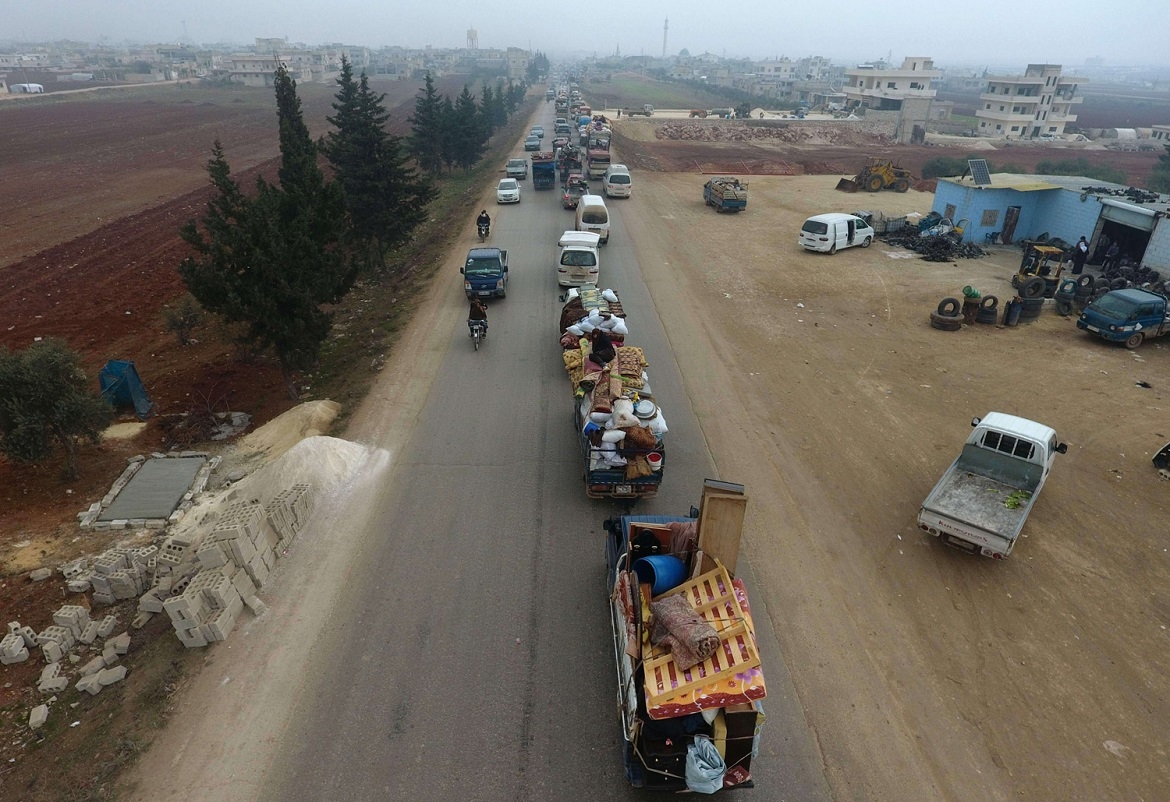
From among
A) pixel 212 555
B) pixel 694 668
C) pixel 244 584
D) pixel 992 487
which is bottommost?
pixel 244 584

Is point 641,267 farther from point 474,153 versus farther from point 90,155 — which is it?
point 90,155

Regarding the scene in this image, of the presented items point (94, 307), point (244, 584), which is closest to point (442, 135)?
point (94, 307)

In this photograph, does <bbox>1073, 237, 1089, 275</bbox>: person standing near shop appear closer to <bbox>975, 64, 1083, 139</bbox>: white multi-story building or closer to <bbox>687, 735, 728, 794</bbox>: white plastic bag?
<bbox>687, 735, 728, 794</bbox>: white plastic bag

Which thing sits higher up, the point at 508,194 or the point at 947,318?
the point at 508,194

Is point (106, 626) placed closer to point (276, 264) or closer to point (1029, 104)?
point (276, 264)

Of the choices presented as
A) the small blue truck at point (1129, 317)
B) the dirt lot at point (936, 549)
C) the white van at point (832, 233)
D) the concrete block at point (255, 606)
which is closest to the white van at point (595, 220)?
the dirt lot at point (936, 549)

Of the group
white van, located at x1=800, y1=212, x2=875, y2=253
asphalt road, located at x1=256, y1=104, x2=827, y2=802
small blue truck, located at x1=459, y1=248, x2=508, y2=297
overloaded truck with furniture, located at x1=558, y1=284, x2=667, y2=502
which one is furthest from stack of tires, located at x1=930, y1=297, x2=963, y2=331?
small blue truck, located at x1=459, y1=248, x2=508, y2=297

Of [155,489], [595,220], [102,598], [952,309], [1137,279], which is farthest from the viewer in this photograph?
[595,220]
